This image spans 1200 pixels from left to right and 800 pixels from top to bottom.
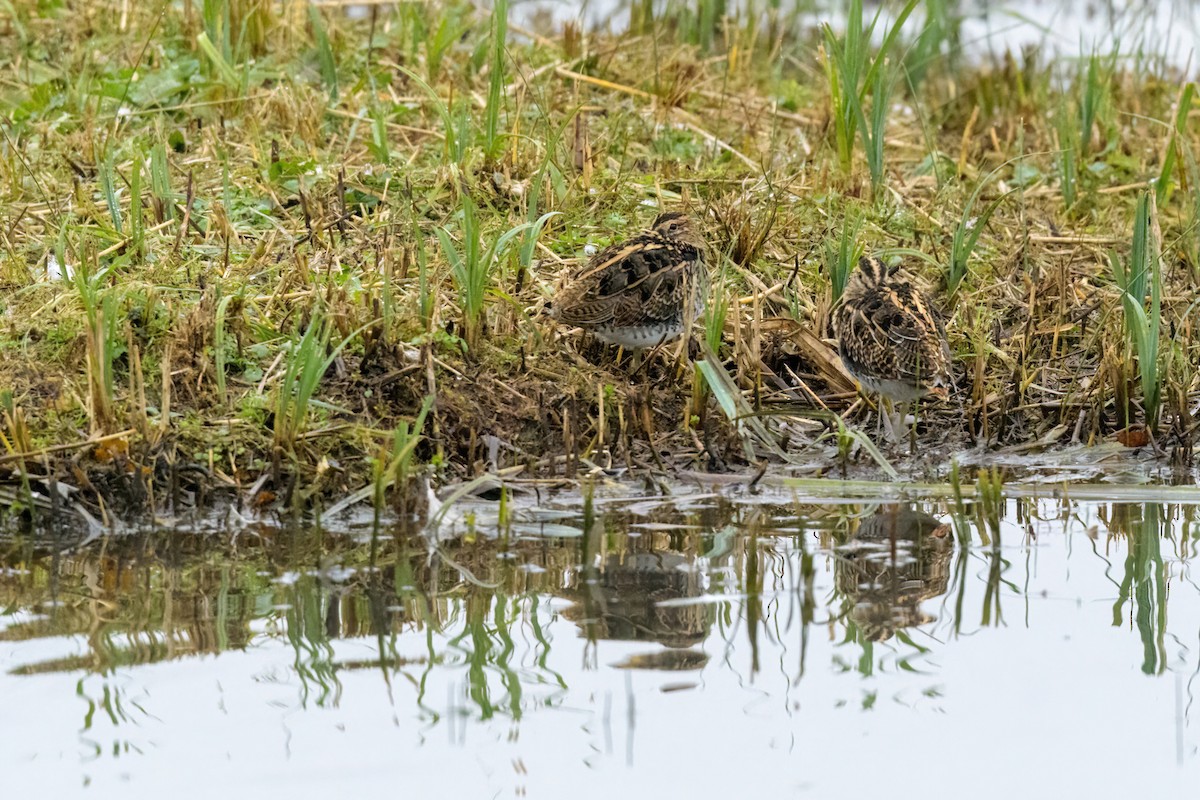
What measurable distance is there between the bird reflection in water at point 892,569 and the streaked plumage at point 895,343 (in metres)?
0.69

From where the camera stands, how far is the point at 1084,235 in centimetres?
835

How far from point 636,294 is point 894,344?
104cm

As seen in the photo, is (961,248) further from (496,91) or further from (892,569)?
(892,569)

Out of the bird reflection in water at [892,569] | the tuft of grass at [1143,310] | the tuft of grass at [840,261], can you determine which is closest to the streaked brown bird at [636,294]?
the tuft of grass at [840,261]

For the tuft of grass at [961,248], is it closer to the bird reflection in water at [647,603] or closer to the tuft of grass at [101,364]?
the bird reflection in water at [647,603]

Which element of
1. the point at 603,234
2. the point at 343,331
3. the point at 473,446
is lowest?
the point at 473,446

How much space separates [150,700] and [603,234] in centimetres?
433

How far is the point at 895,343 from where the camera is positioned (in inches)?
246

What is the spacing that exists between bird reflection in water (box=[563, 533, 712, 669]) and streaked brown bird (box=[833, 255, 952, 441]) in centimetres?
140

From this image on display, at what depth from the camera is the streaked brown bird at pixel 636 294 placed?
21.5 ft

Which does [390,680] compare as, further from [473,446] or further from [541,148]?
[541,148]

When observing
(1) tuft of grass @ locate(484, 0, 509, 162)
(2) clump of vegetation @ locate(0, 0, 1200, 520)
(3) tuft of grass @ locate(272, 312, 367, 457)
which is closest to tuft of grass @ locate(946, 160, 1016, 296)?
(2) clump of vegetation @ locate(0, 0, 1200, 520)

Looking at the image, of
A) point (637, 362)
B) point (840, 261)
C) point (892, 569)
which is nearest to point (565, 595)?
point (892, 569)

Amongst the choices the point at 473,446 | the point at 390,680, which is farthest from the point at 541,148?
the point at 390,680
